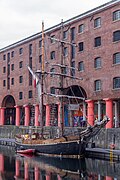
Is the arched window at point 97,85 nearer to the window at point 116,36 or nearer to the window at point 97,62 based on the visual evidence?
the window at point 97,62

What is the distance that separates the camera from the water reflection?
27562mm

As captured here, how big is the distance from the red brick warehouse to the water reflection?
32.2 feet

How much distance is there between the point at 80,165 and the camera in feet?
108

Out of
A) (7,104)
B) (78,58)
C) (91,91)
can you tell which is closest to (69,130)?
(91,91)

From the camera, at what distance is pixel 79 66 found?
166ft

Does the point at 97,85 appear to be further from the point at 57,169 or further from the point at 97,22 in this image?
the point at 57,169

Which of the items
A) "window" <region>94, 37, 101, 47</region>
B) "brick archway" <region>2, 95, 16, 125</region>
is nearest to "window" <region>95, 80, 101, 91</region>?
"window" <region>94, 37, 101, 47</region>

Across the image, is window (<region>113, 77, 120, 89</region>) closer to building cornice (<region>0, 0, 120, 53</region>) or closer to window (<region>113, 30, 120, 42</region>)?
window (<region>113, 30, 120, 42</region>)

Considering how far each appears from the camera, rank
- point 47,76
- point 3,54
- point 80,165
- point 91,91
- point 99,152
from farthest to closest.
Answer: point 3,54 < point 47,76 < point 91,91 < point 99,152 < point 80,165

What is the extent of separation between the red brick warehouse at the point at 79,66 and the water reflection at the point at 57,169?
981cm

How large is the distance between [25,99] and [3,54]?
11.4 meters

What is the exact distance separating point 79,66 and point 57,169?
70.6 ft

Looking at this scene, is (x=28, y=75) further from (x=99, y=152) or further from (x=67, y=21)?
(x=99, y=152)

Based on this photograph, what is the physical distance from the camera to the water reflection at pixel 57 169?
1085 inches
